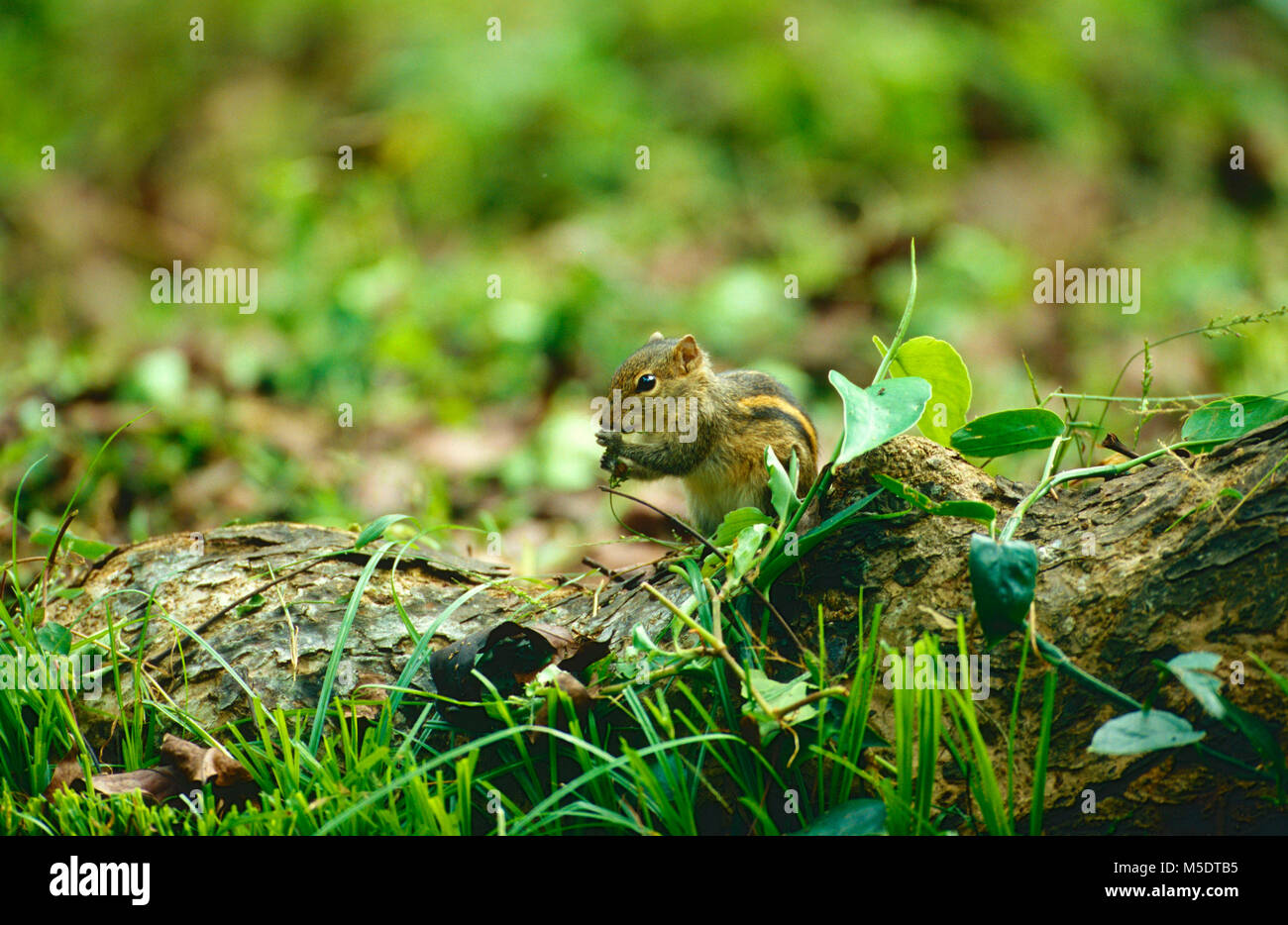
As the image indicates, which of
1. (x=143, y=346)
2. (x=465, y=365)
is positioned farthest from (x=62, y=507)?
(x=465, y=365)

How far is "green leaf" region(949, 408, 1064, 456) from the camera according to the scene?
266 cm

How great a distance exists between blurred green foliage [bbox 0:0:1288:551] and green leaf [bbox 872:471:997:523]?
9.46 feet

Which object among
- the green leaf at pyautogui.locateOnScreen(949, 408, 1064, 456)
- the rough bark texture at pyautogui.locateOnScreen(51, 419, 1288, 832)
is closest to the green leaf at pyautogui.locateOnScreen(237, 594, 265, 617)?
the rough bark texture at pyautogui.locateOnScreen(51, 419, 1288, 832)

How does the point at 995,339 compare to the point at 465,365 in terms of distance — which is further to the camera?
the point at 995,339

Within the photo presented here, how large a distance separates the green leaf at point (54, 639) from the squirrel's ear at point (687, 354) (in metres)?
2.25

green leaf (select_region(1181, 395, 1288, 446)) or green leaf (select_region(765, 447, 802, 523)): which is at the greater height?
green leaf (select_region(1181, 395, 1288, 446))

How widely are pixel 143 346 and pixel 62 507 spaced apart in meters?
1.83

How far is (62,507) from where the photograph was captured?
470 cm

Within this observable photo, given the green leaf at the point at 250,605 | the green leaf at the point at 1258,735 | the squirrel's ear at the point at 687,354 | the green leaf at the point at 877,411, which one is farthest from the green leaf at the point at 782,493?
the green leaf at the point at 250,605

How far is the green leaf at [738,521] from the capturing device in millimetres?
2645

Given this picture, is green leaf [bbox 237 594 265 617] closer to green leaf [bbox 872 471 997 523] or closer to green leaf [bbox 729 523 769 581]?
green leaf [bbox 729 523 769 581]
